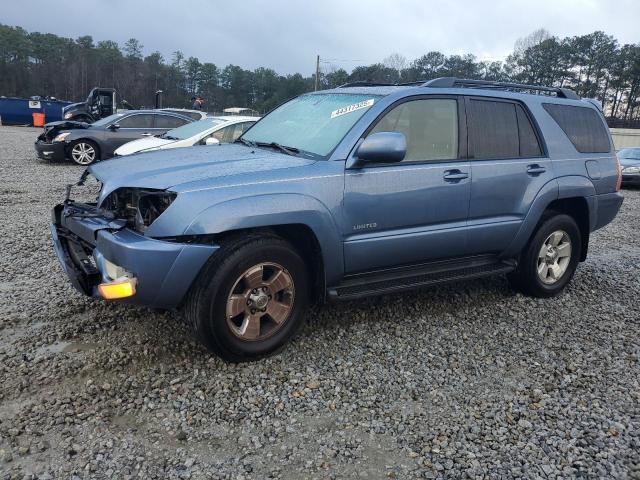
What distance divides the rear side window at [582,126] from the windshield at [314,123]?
6.61ft

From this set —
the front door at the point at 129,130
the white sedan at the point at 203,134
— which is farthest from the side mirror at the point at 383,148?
the front door at the point at 129,130

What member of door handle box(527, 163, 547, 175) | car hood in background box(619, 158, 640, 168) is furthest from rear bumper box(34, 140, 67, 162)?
car hood in background box(619, 158, 640, 168)

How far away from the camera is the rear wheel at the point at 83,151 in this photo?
42.3 feet

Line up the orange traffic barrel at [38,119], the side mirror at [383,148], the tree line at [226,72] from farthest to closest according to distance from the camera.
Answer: the tree line at [226,72]
the orange traffic barrel at [38,119]
the side mirror at [383,148]

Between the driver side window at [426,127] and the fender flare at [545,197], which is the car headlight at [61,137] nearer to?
the driver side window at [426,127]

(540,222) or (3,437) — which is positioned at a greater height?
(540,222)

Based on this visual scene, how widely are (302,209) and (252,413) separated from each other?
1.27 m

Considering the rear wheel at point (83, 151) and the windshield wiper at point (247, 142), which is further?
the rear wheel at point (83, 151)

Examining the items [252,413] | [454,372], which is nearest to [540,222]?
[454,372]

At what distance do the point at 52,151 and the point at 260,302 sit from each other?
11563 millimetres

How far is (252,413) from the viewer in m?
2.96

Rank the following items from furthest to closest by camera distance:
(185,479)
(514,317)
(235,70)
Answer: (235,70), (514,317), (185,479)

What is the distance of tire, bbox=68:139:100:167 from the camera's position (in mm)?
12891

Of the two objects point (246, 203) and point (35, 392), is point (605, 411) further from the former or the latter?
point (35, 392)
